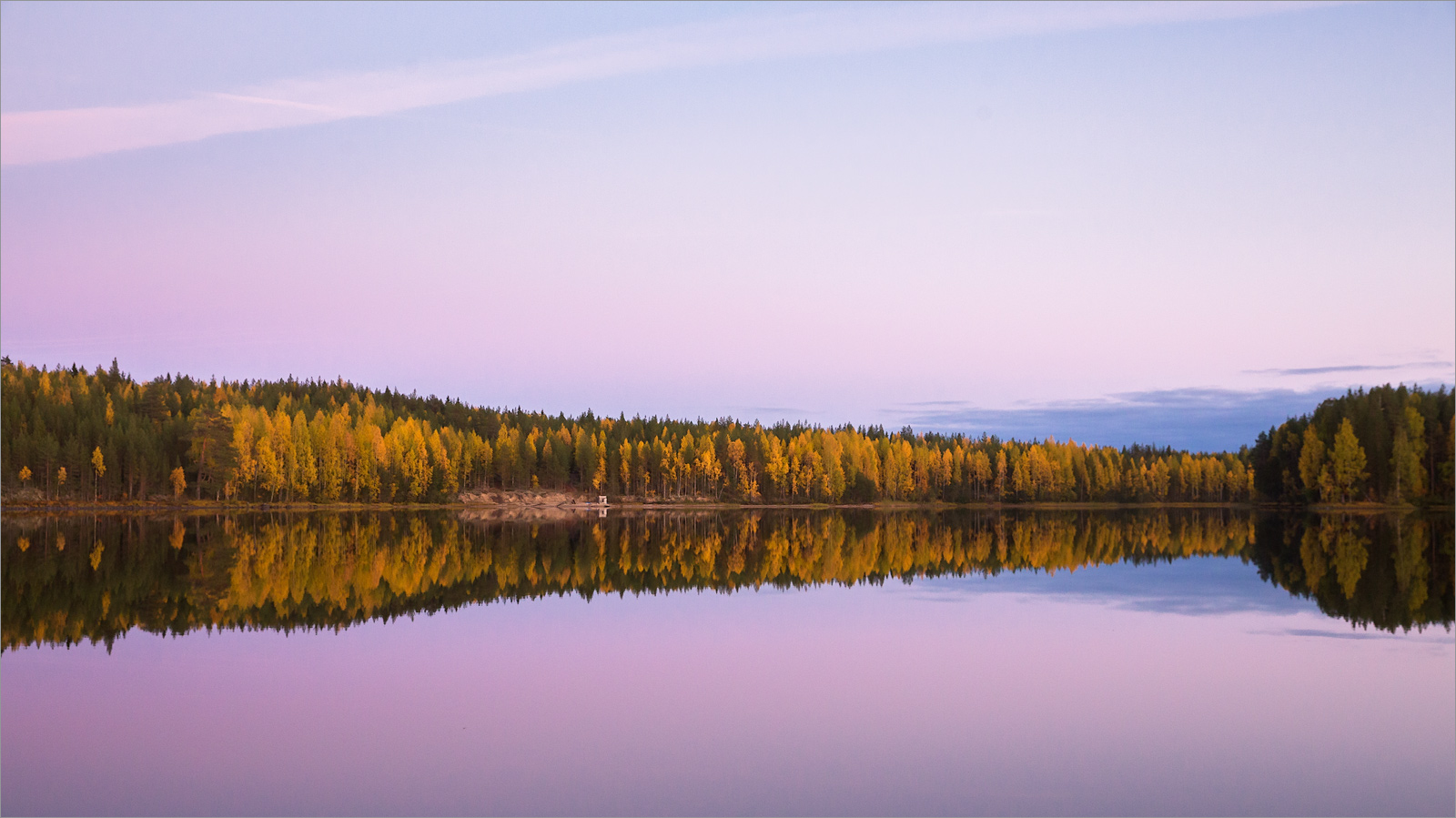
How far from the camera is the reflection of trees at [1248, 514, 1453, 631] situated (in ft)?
88.4

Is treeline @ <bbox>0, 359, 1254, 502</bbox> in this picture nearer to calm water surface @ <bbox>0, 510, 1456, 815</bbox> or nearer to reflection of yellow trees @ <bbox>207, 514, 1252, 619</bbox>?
reflection of yellow trees @ <bbox>207, 514, 1252, 619</bbox>

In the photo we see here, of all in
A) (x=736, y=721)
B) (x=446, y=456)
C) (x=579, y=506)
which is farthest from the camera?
(x=579, y=506)

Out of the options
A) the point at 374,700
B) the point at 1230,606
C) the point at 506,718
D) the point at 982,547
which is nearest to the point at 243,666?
the point at 374,700

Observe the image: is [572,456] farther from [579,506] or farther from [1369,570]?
[1369,570]

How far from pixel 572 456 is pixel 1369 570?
386 ft

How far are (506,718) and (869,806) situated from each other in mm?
6059

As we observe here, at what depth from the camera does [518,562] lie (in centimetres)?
4084

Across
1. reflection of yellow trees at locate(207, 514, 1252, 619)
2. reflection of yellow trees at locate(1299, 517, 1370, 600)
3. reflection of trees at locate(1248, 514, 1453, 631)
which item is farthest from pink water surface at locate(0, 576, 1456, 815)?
reflection of yellow trees at locate(1299, 517, 1370, 600)

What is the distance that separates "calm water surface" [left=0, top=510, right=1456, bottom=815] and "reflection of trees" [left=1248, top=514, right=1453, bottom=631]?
333 millimetres

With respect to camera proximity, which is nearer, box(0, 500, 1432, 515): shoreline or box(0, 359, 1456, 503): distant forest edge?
box(0, 500, 1432, 515): shoreline

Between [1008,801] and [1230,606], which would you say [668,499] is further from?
[1008,801]

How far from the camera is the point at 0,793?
12094 mm

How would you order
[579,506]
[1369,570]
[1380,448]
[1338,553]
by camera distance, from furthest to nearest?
[579,506] < [1380,448] < [1338,553] < [1369,570]

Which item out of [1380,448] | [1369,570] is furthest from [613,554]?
[1380,448]
